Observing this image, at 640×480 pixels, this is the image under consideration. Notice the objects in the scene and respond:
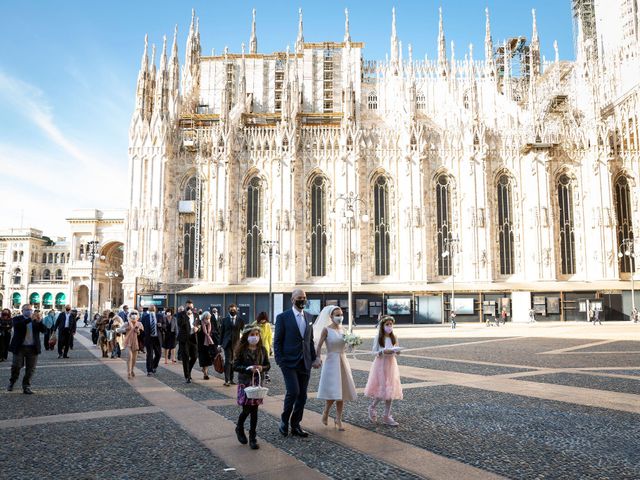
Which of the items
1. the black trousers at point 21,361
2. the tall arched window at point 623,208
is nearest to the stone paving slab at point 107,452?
the black trousers at point 21,361

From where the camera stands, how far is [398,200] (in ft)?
144

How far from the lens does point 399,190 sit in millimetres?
43812

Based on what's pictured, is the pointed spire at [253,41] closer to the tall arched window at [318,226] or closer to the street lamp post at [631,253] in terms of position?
the tall arched window at [318,226]

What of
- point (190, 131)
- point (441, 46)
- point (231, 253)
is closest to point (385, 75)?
point (441, 46)

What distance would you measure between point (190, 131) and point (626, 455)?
44102 mm

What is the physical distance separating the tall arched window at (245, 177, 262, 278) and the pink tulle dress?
36938mm

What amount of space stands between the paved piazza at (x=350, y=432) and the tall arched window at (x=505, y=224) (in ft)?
107

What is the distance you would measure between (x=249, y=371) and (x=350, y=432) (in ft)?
5.56

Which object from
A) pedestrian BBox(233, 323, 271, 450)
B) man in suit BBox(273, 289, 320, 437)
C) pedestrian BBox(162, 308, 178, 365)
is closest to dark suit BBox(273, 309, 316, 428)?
man in suit BBox(273, 289, 320, 437)

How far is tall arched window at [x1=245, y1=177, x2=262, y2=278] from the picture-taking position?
43781mm

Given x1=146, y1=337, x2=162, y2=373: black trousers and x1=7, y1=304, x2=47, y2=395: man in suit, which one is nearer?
x1=7, y1=304, x2=47, y2=395: man in suit

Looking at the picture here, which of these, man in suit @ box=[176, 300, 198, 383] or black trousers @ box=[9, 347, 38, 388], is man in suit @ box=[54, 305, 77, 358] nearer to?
Result: man in suit @ box=[176, 300, 198, 383]

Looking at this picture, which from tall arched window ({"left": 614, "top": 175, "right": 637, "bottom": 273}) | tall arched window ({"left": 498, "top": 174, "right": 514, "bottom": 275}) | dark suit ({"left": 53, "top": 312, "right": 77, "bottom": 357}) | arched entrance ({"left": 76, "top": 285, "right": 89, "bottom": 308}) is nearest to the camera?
dark suit ({"left": 53, "top": 312, "right": 77, "bottom": 357})

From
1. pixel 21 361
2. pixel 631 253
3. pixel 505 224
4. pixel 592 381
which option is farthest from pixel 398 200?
pixel 21 361
